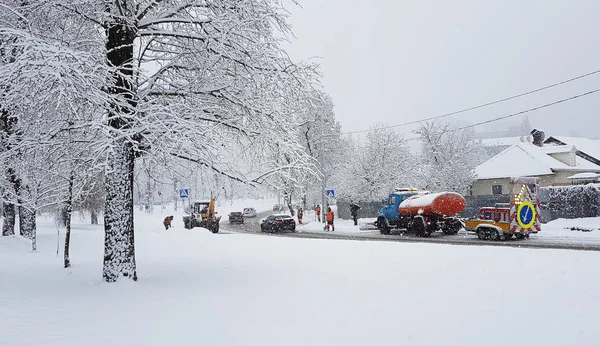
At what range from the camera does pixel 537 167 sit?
1642 inches

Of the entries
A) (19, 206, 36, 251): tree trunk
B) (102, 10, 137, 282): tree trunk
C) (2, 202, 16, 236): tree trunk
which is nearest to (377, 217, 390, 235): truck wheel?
(19, 206, 36, 251): tree trunk

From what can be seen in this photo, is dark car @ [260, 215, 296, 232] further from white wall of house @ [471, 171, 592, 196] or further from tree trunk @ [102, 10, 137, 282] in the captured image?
tree trunk @ [102, 10, 137, 282]

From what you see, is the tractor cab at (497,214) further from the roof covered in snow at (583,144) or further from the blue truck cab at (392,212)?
the roof covered in snow at (583,144)

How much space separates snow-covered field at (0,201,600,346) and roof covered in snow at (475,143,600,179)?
1320 inches

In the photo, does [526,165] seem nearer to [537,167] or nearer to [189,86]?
[537,167]

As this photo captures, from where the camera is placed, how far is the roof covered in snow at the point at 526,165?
41469mm

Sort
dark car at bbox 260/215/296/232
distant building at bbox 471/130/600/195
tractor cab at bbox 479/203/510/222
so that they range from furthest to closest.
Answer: distant building at bbox 471/130/600/195
dark car at bbox 260/215/296/232
tractor cab at bbox 479/203/510/222

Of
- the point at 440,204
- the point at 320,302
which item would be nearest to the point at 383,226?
the point at 440,204

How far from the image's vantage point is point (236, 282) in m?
8.95

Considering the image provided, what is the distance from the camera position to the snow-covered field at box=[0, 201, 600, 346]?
18.7ft

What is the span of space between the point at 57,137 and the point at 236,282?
4139mm

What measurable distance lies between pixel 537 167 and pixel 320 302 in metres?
40.5

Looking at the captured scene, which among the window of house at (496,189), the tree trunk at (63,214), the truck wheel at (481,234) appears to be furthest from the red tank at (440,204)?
the window of house at (496,189)

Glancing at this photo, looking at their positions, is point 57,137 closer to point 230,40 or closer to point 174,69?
point 174,69
